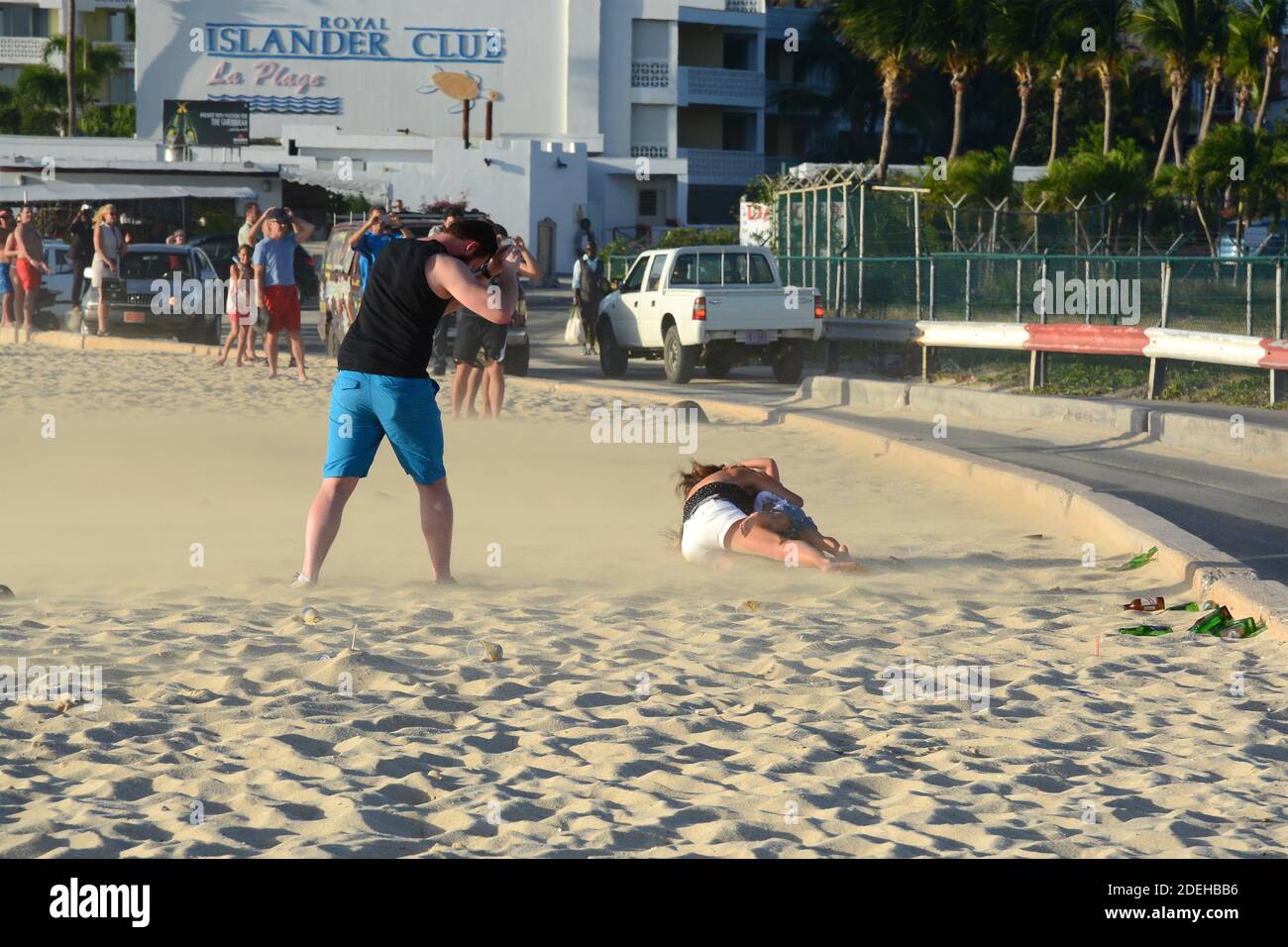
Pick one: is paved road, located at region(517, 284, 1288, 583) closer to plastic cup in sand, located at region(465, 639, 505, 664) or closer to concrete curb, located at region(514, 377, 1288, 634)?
concrete curb, located at region(514, 377, 1288, 634)

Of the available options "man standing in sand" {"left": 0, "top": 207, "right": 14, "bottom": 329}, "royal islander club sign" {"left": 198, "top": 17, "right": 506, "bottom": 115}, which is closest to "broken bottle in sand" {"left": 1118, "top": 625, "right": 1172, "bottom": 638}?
"man standing in sand" {"left": 0, "top": 207, "right": 14, "bottom": 329}

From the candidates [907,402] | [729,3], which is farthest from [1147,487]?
[729,3]

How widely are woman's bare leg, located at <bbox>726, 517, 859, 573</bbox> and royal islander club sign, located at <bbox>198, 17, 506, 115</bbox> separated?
205ft

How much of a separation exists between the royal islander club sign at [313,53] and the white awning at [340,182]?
14.9 m

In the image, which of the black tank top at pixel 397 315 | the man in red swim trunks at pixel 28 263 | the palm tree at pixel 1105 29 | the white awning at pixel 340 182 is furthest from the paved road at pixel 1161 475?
the palm tree at pixel 1105 29

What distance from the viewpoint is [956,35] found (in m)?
51.6

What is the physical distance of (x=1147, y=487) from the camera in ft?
42.0

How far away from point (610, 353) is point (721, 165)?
1967 inches

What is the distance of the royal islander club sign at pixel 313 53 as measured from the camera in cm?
6894

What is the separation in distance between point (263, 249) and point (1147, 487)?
34.5 feet

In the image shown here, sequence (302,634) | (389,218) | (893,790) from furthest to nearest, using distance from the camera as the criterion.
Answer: (389,218) < (302,634) < (893,790)

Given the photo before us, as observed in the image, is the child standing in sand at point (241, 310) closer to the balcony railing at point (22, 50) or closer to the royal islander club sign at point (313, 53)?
the royal islander club sign at point (313, 53)

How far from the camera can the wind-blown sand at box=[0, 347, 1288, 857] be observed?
4758mm

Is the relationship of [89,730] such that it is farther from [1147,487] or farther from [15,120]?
[15,120]
